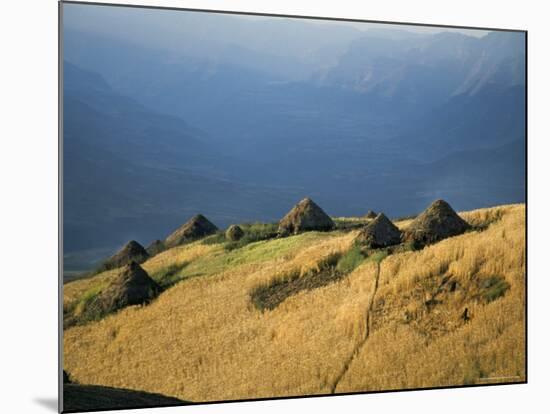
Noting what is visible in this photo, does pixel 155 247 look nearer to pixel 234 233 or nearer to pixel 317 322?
pixel 234 233

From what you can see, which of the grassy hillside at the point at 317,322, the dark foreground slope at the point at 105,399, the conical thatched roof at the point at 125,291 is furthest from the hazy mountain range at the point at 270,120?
the dark foreground slope at the point at 105,399

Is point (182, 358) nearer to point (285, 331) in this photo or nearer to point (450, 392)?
point (285, 331)

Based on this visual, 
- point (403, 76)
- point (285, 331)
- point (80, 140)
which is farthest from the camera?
point (403, 76)

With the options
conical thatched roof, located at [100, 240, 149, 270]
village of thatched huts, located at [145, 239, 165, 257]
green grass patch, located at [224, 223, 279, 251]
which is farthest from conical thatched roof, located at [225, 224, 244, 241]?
conical thatched roof, located at [100, 240, 149, 270]

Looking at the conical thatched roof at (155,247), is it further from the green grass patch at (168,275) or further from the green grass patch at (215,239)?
the green grass patch at (215,239)

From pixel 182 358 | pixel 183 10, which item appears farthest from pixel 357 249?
pixel 183 10

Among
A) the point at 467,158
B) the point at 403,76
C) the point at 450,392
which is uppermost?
the point at 403,76

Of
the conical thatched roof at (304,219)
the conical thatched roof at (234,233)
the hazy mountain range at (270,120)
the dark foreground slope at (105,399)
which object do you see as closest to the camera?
the dark foreground slope at (105,399)
